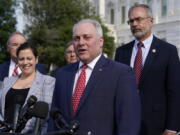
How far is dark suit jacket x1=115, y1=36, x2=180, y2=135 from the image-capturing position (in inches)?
179

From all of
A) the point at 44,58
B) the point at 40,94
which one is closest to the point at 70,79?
the point at 40,94

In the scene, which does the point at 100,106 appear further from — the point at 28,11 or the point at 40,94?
the point at 28,11

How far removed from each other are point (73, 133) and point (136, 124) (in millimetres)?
1034

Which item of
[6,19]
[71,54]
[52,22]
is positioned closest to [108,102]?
[71,54]

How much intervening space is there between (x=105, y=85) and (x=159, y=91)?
3.92 ft

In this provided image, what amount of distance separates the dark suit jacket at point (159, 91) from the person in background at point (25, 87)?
1046 mm

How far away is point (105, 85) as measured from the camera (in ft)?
11.8

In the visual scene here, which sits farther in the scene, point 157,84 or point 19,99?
point 157,84

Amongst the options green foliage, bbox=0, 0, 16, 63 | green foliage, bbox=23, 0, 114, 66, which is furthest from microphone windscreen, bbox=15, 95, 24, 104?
green foliage, bbox=0, 0, 16, 63

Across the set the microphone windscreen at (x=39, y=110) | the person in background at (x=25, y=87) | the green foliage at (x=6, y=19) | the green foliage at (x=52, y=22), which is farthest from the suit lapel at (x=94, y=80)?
the green foliage at (x=6, y=19)

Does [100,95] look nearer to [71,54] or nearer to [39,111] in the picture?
[39,111]

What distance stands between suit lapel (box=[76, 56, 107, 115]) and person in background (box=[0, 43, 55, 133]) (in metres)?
1.00

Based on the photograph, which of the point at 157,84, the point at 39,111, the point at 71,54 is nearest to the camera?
the point at 39,111

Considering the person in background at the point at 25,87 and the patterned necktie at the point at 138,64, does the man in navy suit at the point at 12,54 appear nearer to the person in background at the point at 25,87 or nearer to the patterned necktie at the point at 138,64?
the person in background at the point at 25,87
